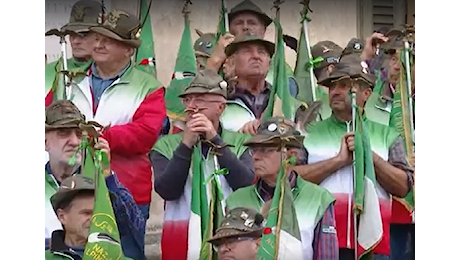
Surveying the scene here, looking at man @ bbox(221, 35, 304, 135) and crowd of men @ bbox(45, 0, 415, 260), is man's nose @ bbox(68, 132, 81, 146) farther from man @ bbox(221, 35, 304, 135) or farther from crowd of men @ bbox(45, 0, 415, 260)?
man @ bbox(221, 35, 304, 135)

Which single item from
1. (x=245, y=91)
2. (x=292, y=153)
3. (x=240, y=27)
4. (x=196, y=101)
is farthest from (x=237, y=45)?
(x=292, y=153)

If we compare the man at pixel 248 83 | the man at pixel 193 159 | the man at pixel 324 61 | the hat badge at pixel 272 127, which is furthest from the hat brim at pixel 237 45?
the hat badge at pixel 272 127

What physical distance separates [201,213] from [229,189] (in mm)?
165

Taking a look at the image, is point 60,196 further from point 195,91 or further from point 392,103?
point 392,103

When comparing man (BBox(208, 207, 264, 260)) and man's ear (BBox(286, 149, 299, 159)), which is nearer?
man (BBox(208, 207, 264, 260))

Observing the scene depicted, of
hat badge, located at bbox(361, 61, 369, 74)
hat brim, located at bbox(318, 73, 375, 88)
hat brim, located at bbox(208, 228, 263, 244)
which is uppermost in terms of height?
hat badge, located at bbox(361, 61, 369, 74)

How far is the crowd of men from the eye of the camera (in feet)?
16.1

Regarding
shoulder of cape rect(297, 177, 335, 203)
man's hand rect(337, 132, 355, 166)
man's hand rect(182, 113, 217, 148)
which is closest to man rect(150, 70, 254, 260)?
man's hand rect(182, 113, 217, 148)

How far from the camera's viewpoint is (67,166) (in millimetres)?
4930

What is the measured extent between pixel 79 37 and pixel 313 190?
1.22m

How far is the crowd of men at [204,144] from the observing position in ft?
16.1

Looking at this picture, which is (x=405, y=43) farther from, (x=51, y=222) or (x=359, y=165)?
(x=51, y=222)
